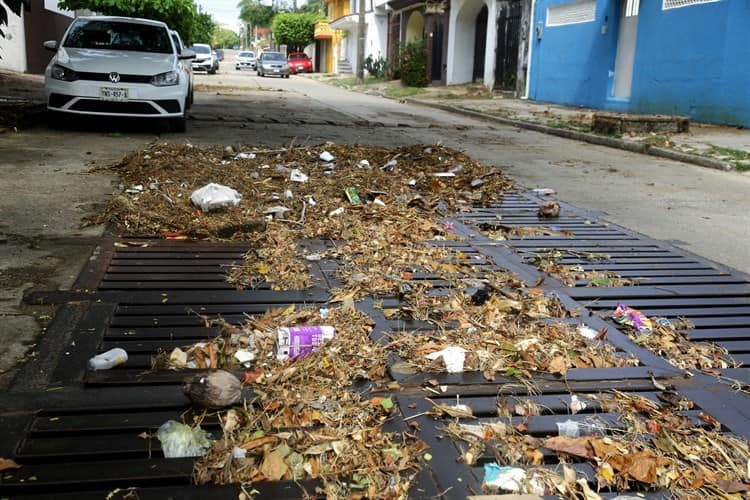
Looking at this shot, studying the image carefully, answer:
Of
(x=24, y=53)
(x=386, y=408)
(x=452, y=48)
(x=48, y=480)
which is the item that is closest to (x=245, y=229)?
(x=386, y=408)

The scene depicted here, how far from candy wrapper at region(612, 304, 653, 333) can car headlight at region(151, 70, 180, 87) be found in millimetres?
8163

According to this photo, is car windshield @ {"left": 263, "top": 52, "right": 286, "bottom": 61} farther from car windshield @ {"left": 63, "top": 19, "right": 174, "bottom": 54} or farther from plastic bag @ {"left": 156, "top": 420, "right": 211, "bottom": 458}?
plastic bag @ {"left": 156, "top": 420, "right": 211, "bottom": 458}

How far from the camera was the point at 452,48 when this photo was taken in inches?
1152

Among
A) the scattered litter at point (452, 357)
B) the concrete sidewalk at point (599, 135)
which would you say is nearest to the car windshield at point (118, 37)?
the concrete sidewalk at point (599, 135)

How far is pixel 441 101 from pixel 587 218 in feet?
55.7

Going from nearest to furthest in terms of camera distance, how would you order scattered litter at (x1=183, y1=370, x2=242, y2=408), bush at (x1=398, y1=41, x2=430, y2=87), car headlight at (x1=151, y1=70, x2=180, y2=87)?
scattered litter at (x1=183, y1=370, x2=242, y2=408)
car headlight at (x1=151, y1=70, x2=180, y2=87)
bush at (x1=398, y1=41, x2=430, y2=87)

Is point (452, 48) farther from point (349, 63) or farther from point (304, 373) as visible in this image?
point (304, 373)

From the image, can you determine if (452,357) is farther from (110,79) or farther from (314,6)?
(314,6)

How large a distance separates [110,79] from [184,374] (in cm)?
805

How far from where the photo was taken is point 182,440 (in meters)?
2.24

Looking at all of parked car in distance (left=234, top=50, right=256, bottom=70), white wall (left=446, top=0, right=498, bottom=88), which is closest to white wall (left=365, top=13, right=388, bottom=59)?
white wall (left=446, top=0, right=498, bottom=88)

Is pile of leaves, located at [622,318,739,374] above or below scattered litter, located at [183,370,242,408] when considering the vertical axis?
below

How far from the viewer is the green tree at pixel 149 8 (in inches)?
676

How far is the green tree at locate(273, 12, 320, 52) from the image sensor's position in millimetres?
62688
